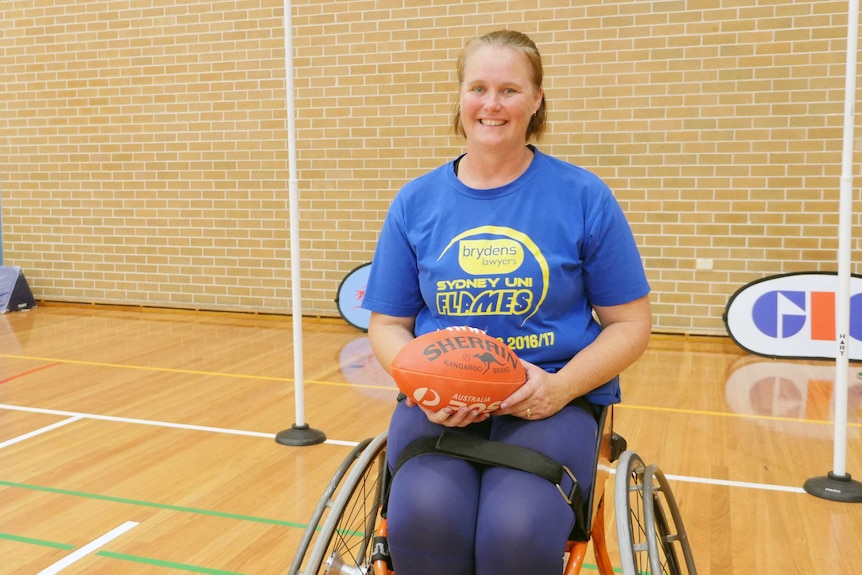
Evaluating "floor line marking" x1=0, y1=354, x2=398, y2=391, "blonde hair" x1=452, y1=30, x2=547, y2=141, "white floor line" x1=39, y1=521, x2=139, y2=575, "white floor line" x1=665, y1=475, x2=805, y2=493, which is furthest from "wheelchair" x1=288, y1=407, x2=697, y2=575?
"floor line marking" x1=0, y1=354, x2=398, y2=391

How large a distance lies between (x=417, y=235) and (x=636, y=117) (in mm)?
3993

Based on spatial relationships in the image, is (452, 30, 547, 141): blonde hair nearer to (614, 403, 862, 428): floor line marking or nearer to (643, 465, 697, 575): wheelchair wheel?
(643, 465, 697, 575): wheelchair wheel

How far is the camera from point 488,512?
132 cm

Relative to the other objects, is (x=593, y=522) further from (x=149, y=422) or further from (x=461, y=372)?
(x=149, y=422)

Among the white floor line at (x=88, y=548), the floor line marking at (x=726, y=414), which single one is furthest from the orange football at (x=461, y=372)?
the floor line marking at (x=726, y=414)

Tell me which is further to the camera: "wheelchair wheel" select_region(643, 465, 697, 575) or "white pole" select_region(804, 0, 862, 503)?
"white pole" select_region(804, 0, 862, 503)

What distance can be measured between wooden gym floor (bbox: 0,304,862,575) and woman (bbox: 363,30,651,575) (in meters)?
0.97

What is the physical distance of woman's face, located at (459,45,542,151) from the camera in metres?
1.51

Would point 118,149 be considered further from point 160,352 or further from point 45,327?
point 160,352

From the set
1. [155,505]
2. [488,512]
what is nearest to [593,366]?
[488,512]

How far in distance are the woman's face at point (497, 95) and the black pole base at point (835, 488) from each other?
6.12 ft

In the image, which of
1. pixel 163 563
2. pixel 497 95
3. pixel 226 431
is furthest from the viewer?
pixel 226 431

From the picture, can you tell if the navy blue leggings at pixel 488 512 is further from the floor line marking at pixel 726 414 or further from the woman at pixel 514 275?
the floor line marking at pixel 726 414

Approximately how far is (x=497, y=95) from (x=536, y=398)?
0.59 m
